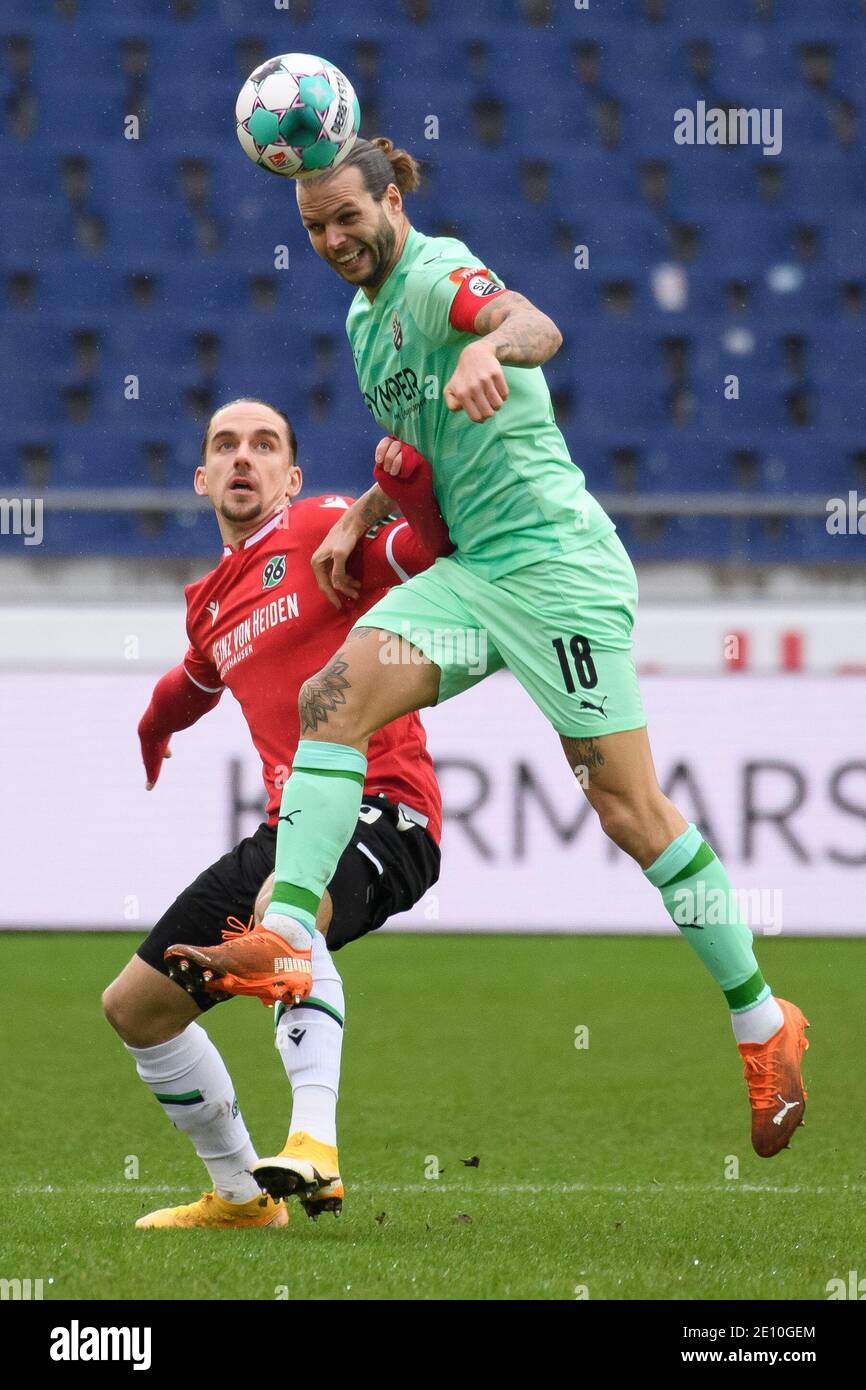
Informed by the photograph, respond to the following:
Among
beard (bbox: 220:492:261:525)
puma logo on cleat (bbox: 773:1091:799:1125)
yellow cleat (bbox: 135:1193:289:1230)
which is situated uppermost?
beard (bbox: 220:492:261:525)

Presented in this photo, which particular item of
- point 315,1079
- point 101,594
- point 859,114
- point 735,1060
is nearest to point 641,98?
point 859,114

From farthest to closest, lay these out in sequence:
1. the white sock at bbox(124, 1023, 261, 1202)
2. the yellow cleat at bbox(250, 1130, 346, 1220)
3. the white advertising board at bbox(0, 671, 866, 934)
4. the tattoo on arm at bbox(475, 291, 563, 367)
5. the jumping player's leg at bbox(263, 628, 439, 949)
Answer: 1. the white advertising board at bbox(0, 671, 866, 934)
2. the white sock at bbox(124, 1023, 261, 1202)
3. the jumping player's leg at bbox(263, 628, 439, 949)
4. the tattoo on arm at bbox(475, 291, 563, 367)
5. the yellow cleat at bbox(250, 1130, 346, 1220)

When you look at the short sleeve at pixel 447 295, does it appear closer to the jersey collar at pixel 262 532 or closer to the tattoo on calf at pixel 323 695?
the tattoo on calf at pixel 323 695

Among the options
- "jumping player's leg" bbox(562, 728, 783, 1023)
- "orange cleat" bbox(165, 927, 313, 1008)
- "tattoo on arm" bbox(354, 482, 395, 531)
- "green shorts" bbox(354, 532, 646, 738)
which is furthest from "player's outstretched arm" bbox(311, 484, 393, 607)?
"orange cleat" bbox(165, 927, 313, 1008)

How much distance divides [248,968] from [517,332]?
4.06 ft

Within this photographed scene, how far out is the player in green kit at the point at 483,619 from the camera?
349cm

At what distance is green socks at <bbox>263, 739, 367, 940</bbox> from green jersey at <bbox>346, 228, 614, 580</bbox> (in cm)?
50

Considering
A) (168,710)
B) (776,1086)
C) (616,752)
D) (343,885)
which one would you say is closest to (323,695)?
(343,885)

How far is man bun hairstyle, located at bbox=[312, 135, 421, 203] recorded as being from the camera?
12.1 feet

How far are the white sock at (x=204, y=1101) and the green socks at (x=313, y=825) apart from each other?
24.2 inches

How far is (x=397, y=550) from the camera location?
13.1 feet

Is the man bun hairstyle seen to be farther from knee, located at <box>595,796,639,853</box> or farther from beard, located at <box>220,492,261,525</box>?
knee, located at <box>595,796,639,853</box>

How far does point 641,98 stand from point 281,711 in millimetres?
10220

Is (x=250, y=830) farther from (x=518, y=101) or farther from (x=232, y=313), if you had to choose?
(x=518, y=101)
